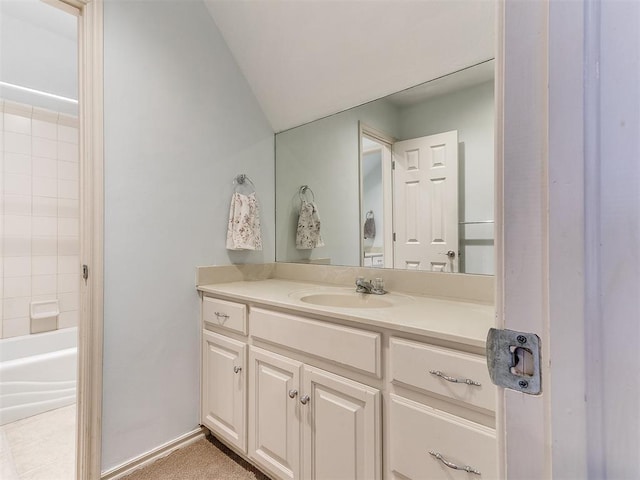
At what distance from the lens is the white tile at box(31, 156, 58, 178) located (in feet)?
7.76

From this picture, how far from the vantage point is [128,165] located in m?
1.46

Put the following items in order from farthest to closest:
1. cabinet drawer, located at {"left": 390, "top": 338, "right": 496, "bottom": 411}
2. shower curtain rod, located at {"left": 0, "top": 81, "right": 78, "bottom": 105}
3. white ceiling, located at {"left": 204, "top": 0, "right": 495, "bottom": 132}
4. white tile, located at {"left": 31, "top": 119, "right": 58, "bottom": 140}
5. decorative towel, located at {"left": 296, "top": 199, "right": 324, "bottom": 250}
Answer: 1. white tile, located at {"left": 31, "top": 119, "right": 58, "bottom": 140}
2. shower curtain rod, located at {"left": 0, "top": 81, "right": 78, "bottom": 105}
3. decorative towel, located at {"left": 296, "top": 199, "right": 324, "bottom": 250}
4. white ceiling, located at {"left": 204, "top": 0, "right": 495, "bottom": 132}
5. cabinet drawer, located at {"left": 390, "top": 338, "right": 496, "bottom": 411}

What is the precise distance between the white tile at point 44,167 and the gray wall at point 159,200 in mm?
1520

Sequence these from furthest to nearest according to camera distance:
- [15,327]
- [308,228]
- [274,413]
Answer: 1. [15,327]
2. [308,228]
3. [274,413]

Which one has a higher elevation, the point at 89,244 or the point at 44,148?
the point at 44,148

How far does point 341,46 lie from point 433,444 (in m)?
1.69

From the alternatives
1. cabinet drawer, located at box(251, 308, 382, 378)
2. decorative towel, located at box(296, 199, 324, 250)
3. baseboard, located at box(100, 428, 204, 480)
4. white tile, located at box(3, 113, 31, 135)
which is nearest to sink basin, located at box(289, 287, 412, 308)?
cabinet drawer, located at box(251, 308, 382, 378)

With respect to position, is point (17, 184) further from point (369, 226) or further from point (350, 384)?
point (350, 384)

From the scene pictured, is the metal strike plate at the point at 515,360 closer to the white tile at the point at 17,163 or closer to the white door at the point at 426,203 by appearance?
Result: the white door at the point at 426,203

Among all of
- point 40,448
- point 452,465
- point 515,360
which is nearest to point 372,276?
point 452,465

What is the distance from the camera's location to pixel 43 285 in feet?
7.84

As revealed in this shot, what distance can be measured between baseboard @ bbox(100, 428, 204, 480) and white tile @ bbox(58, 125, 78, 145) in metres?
2.37

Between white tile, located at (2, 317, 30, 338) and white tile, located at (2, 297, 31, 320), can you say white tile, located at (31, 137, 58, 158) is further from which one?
white tile, located at (2, 317, 30, 338)

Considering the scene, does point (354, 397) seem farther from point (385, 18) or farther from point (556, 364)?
point (385, 18)
